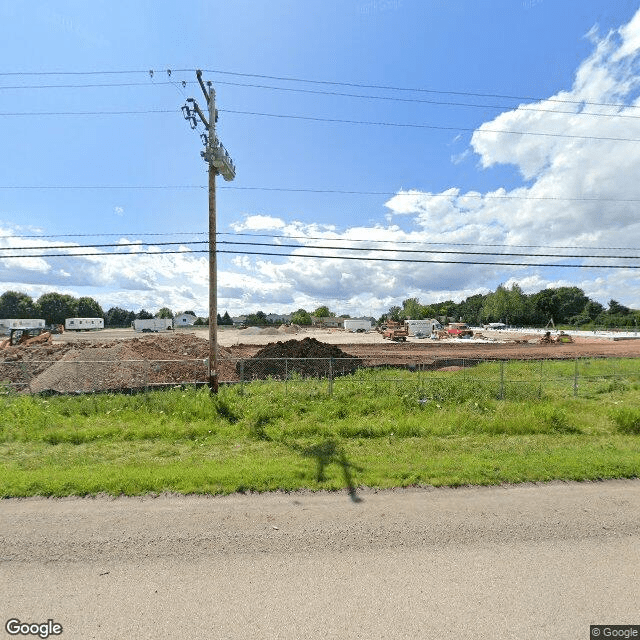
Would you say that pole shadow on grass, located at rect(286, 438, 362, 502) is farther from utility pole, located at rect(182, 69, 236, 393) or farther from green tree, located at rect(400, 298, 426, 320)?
green tree, located at rect(400, 298, 426, 320)

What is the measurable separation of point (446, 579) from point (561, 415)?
301 inches

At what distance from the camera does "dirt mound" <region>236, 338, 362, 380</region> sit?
18375mm

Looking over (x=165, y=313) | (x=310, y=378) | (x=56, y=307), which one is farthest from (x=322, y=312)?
(x=310, y=378)

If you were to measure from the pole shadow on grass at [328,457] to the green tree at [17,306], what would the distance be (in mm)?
143621

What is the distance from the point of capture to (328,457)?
6.64 m

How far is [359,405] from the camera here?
35.0 ft

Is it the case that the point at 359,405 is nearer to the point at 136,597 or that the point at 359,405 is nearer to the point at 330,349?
the point at 136,597

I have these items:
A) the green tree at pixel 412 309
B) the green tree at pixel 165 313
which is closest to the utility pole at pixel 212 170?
the green tree at pixel 412 309

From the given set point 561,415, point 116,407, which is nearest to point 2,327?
point 116,407

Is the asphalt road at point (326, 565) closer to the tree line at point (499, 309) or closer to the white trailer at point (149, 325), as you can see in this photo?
the white trailer at point (149, 325)

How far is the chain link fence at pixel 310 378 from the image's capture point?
12438 mm

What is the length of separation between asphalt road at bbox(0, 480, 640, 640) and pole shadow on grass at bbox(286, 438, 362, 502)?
366 millimetres

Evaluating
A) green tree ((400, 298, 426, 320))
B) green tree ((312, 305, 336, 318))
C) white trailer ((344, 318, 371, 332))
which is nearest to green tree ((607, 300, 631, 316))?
green tree ((400, 298, 426, 320))

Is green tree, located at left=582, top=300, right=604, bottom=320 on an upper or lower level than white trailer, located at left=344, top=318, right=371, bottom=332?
upper
